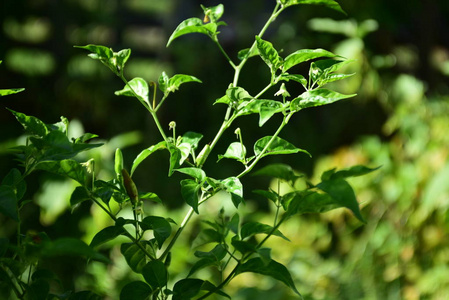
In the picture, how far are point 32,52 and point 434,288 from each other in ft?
8.98

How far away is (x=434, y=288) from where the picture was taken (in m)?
1.75

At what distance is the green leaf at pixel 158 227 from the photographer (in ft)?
1.77

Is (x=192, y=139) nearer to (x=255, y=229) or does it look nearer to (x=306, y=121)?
(x=255, y=229)

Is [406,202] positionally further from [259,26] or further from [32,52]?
[32,52]

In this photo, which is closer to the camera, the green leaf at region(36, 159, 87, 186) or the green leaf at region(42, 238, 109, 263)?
the green leaf at region(42, 238, 109, 263)

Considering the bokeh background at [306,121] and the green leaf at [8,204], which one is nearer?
the green leaf at [8,204]

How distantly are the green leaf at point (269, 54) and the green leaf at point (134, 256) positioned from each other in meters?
0.23

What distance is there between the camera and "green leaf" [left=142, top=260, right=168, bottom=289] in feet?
1.71

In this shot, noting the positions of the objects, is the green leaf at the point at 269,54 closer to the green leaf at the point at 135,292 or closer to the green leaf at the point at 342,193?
the green leaf at the point at 342,193

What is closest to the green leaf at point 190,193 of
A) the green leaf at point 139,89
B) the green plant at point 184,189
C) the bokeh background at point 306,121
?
the green plant at point 184,189

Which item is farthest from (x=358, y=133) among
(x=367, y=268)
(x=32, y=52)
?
(x=32, y=52)

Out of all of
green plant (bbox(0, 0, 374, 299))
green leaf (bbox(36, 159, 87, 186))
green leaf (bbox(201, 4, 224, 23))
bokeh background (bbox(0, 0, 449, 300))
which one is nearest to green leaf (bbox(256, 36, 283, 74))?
green plant (bbox(0, 0, 374, 299))

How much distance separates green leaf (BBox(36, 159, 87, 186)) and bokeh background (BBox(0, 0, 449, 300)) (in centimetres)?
57

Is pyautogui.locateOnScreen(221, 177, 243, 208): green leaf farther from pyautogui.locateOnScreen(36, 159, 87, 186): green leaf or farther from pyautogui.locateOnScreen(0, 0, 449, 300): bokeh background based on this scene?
pyautogui.locateOnScreen(0, 0, 449, 300): bokeh background
